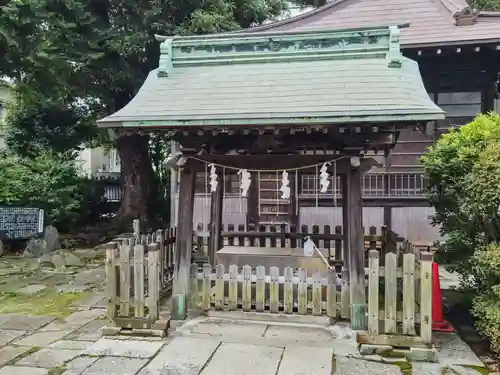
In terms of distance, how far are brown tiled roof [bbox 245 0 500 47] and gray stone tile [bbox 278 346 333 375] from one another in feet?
24.3

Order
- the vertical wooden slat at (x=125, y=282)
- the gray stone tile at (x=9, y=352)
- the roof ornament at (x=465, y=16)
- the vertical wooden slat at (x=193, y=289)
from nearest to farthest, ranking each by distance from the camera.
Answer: the gray stone tile at (x=9, y=352), the vertical wooden slat at (x=125, y=282), the vertical wooden slat at (x=193, y=289), the roof ornament at (x=465, y=16)

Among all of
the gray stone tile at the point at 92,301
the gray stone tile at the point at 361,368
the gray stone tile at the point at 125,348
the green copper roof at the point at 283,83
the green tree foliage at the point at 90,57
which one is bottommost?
the gray stone tile at the point at 361,368

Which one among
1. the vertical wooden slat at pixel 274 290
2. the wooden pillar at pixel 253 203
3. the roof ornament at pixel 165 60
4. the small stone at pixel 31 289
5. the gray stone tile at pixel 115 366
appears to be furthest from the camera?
the wooden pillar at pixel 253 203

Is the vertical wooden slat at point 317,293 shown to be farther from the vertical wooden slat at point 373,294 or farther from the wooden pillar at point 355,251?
the vertical wooden slat at point 373,294

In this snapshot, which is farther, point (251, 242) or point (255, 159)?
point (251, 242)

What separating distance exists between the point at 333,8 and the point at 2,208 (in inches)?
435

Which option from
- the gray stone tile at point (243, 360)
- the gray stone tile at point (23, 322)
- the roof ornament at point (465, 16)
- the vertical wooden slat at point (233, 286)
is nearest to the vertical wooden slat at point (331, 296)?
the gray stone tile at point (243, 360)

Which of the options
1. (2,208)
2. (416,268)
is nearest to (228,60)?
(416,268)

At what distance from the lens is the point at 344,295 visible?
19.3 feet

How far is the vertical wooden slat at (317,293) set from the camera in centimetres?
588

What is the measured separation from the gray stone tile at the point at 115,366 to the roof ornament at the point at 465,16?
10.1 meters

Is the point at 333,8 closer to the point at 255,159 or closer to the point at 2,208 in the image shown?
the point at 255,159

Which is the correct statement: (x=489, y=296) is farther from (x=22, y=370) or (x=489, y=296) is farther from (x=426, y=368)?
(x=22, y=370)

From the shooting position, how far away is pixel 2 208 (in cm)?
1256
